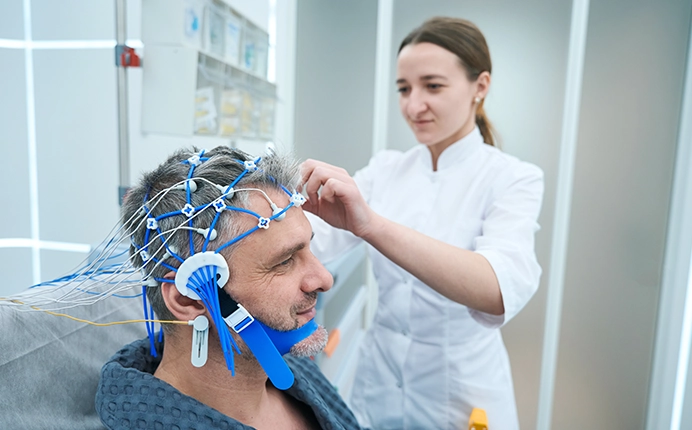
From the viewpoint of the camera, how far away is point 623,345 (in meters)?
2.45

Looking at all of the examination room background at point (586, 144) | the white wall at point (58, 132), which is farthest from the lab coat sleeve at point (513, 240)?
the white wall at point (58, 132)

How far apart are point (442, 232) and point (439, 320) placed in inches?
11.2

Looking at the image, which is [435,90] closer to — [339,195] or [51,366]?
[339,195]

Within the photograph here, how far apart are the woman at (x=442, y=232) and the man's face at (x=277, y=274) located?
0.45m

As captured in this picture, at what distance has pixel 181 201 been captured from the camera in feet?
2.94

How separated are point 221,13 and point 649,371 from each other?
108 inches

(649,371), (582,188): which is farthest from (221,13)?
(649,371)

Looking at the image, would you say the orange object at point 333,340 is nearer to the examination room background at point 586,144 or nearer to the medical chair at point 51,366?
the examination room background at point 586,144

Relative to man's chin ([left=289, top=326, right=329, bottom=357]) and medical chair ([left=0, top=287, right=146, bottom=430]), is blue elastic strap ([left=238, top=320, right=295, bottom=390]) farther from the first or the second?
medical chair ([left=0, top=287, right=146, bottom=430])

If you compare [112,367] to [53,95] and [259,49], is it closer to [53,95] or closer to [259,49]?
[53,95]

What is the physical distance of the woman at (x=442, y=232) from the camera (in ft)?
4.74

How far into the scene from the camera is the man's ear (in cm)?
91

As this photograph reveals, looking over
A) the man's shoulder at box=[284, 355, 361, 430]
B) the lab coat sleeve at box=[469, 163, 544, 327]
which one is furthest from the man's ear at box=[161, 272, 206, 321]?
the lab coat sleeve at box=[469, 163, 544, 327]

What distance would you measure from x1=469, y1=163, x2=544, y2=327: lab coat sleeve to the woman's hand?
1.13 feet
